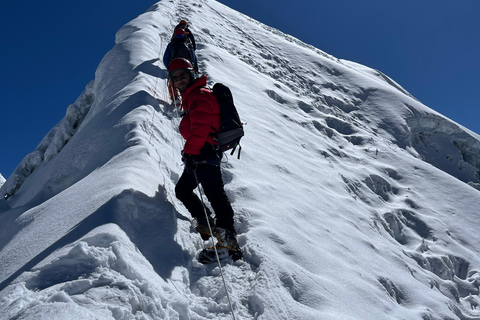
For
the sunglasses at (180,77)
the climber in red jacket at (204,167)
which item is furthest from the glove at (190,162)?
the sunglasses at (180,77)

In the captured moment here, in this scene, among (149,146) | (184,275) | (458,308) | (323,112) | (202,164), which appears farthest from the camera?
(323,112)

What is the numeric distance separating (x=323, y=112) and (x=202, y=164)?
29.8 feet

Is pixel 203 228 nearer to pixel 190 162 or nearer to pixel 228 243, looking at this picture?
pixel 228 243

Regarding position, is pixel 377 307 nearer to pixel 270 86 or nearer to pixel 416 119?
pixel 270 86

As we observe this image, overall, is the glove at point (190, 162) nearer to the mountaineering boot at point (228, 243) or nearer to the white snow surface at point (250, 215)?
the white snow surface at point (250, 215)

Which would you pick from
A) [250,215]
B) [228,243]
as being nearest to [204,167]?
[228,243]

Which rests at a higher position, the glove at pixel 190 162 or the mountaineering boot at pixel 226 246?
the glove at pixel 190 162

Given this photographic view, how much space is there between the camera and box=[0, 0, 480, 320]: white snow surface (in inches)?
101

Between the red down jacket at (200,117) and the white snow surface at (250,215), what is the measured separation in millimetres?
727

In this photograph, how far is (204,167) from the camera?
12.0 feet

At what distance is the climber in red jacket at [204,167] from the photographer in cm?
355

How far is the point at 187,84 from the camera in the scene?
3959 millimetres

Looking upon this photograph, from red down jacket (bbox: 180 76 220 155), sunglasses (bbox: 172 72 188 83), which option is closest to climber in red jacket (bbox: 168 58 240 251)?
red down jacket (bbox: 180 76 220 155)

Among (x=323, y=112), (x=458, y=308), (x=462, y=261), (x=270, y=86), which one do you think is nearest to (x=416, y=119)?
(x=323, y=112)
